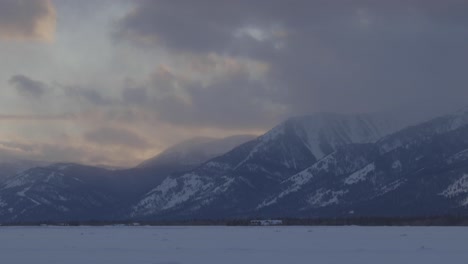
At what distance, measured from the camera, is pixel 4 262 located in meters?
60.6

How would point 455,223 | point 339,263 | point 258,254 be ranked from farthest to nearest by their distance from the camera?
point 455,223 < point 258,254 < point 339,263

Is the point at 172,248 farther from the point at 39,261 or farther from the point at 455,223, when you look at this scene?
the point at 455,223

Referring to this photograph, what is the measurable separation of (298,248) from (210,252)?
33.4 feet

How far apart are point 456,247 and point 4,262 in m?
41.6

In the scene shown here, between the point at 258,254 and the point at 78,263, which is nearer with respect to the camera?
the point at 78,263

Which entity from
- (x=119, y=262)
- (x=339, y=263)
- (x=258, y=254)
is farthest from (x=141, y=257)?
(x=339, y=263)

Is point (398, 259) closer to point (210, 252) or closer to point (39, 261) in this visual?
point (210, 252)

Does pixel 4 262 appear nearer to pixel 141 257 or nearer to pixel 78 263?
pixel 78 263

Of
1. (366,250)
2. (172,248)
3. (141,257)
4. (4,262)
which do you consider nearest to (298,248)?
(366,250)

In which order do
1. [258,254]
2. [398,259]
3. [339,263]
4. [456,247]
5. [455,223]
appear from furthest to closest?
[455,223] → [456,247] → [258,254] → [398,259] → [339,263]

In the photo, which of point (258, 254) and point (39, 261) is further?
point (258, 254)

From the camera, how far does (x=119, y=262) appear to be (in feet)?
196

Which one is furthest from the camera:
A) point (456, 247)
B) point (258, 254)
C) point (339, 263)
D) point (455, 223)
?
point (455, 223)

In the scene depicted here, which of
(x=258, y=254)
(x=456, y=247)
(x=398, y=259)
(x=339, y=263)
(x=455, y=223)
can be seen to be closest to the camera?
(x=339, y=263)
